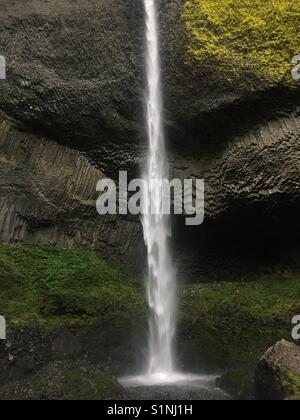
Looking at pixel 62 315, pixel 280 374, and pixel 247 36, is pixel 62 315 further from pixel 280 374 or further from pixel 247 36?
pixel 247 36

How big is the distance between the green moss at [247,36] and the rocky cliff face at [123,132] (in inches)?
7.6

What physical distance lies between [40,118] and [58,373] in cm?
697

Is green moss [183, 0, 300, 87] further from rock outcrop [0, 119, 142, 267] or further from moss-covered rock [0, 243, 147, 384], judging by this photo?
moss-covered rock [0, 243, 147, 384]

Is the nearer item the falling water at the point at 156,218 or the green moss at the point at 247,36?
the falling water at the point at 156,218

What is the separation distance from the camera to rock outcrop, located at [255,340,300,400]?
6.80m

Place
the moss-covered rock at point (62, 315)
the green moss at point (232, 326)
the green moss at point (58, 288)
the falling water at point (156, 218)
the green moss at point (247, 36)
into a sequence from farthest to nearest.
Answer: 1. the green moss at point (247, 36)
2. the falling water at point (156, 218)
3. the green moss at point (232, 326)
4. the green moss at point (58, 288)
5. the moss-covered rock at point (62, 315)

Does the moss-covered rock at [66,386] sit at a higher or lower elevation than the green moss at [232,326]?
lower

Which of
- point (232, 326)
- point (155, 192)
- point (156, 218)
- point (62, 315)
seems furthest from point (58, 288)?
point (155, 192)

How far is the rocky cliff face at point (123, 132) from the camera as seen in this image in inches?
495

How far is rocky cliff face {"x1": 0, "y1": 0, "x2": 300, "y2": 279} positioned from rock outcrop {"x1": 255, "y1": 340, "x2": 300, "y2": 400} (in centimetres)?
566

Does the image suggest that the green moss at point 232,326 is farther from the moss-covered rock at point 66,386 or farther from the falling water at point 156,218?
the moss-covered rock at point 66,386

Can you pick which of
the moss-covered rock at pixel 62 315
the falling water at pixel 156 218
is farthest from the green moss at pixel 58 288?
the falling water at pixel 156 218

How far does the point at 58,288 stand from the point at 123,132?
468 centimetres
